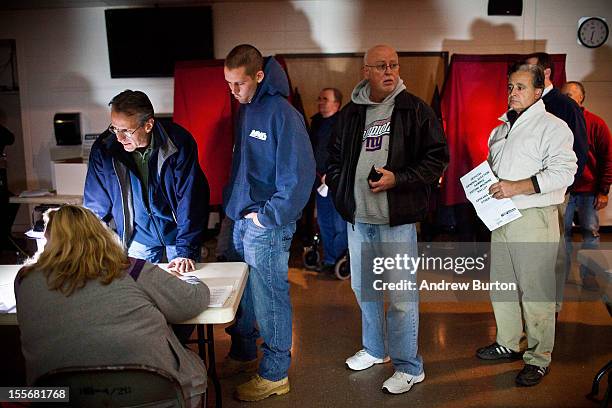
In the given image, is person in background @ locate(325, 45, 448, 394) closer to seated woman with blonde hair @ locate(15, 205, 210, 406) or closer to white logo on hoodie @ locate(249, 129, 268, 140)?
white logo on hoodie @ locate(249, 129, 268, 140)

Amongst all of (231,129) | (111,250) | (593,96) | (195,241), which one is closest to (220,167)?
(231,129)

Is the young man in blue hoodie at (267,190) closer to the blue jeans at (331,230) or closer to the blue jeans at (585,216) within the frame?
the blue jeans at (331,230)

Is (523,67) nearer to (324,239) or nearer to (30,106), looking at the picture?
(324,239)

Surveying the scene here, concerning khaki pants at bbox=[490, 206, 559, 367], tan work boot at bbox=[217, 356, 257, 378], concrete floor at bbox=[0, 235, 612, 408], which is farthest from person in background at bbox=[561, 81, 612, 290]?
tan work boot at bbox=[217, 356, 257, 378]

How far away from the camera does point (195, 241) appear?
7.90ft

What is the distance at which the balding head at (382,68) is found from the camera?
250cm

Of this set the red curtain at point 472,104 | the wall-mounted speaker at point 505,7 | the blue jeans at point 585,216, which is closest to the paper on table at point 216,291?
the red curtain at point 472,104

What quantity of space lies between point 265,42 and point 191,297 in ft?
15.1

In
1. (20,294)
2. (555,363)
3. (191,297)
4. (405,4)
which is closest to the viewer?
(20,294)

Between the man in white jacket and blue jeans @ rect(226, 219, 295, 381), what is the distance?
110cm

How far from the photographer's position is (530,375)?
2.68 meters

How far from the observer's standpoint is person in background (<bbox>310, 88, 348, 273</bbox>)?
4672mm

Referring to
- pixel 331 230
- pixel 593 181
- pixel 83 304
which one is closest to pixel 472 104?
pixel 593 181

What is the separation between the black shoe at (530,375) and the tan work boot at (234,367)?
52.1 inches
